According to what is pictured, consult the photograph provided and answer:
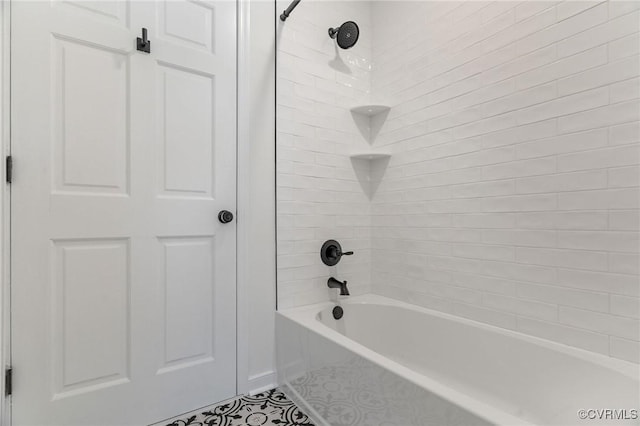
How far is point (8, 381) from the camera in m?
1.17

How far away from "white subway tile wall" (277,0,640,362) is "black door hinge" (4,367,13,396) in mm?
1131

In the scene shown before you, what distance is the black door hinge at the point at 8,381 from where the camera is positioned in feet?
3.81

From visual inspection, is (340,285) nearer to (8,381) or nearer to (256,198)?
(256,198)

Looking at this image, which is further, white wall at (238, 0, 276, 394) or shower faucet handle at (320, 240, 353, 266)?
shower faucet handle at (320, 240, 353, 266)

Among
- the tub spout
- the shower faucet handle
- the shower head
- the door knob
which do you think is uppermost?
the shower head

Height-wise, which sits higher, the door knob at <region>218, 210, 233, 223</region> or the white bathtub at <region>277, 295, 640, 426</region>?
the door knob at <region>218, 210, 233, 223</region>

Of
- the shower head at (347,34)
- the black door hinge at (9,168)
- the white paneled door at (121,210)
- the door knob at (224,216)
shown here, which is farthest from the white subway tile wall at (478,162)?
the black door hinge at (9,168)

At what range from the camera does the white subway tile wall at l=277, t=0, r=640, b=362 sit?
1157 mm

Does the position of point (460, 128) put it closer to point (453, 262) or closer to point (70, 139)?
point (453, 262)

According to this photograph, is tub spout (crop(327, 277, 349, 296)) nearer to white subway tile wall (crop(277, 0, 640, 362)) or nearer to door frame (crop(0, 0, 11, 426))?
white subway tile wall (crop(277, 0, 640, 362))

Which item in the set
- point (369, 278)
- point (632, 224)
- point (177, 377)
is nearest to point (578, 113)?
point (632, 224)

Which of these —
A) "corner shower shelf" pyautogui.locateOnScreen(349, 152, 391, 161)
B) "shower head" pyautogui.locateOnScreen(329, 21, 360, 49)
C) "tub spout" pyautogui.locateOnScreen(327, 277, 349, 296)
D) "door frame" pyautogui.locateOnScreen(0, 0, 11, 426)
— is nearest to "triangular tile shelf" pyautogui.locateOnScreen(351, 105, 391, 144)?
"corner shower shelf" pyautogui.locateOnScreen(349, 152, 391, 161)

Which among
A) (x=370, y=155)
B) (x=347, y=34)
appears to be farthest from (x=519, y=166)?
(x=347, y=34)

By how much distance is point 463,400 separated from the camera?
2.90 feet
